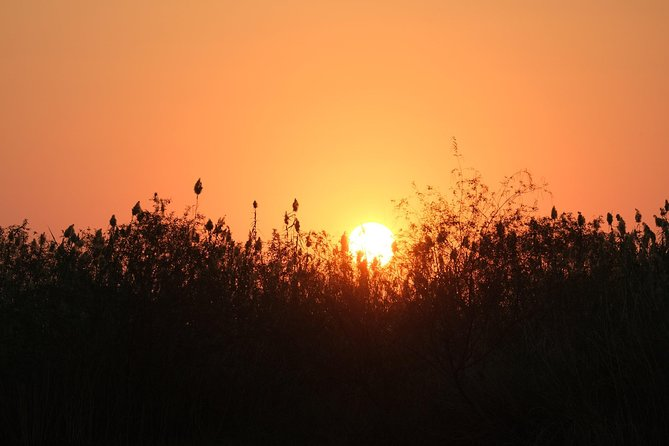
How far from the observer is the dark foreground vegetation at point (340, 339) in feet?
34.0

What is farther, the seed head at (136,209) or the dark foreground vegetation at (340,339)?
the seed head at (136,209)

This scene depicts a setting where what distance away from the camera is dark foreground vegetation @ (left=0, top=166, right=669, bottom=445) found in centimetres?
1037

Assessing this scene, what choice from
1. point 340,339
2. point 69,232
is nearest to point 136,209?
point 69,232

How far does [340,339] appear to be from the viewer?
1212 centimetres

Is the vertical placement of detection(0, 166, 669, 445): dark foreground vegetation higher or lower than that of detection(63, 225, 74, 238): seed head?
lower

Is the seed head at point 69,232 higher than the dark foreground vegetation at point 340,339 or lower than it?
higher

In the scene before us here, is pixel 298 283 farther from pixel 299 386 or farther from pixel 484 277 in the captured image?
pixel 484 277

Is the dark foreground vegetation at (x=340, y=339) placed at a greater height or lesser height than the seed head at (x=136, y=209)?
lesser

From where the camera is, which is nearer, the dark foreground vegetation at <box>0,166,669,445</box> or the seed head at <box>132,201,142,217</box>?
the dark foreground vegetation at <box>0,166,669,445</box>

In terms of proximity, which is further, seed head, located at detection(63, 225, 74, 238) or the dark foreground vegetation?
seed head, located at detection(63, 225, 74, 238)

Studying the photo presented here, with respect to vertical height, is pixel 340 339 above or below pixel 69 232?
below

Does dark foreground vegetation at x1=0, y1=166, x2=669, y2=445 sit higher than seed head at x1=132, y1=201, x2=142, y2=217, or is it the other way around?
seed head at x1=132, y1=201, x2=142, y2=217

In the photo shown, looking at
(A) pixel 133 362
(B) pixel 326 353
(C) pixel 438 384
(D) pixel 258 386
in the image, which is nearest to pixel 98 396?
(A) pixel 133 362

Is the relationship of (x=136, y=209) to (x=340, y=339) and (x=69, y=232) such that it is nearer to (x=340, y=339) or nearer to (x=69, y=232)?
(x=69, y=232)
